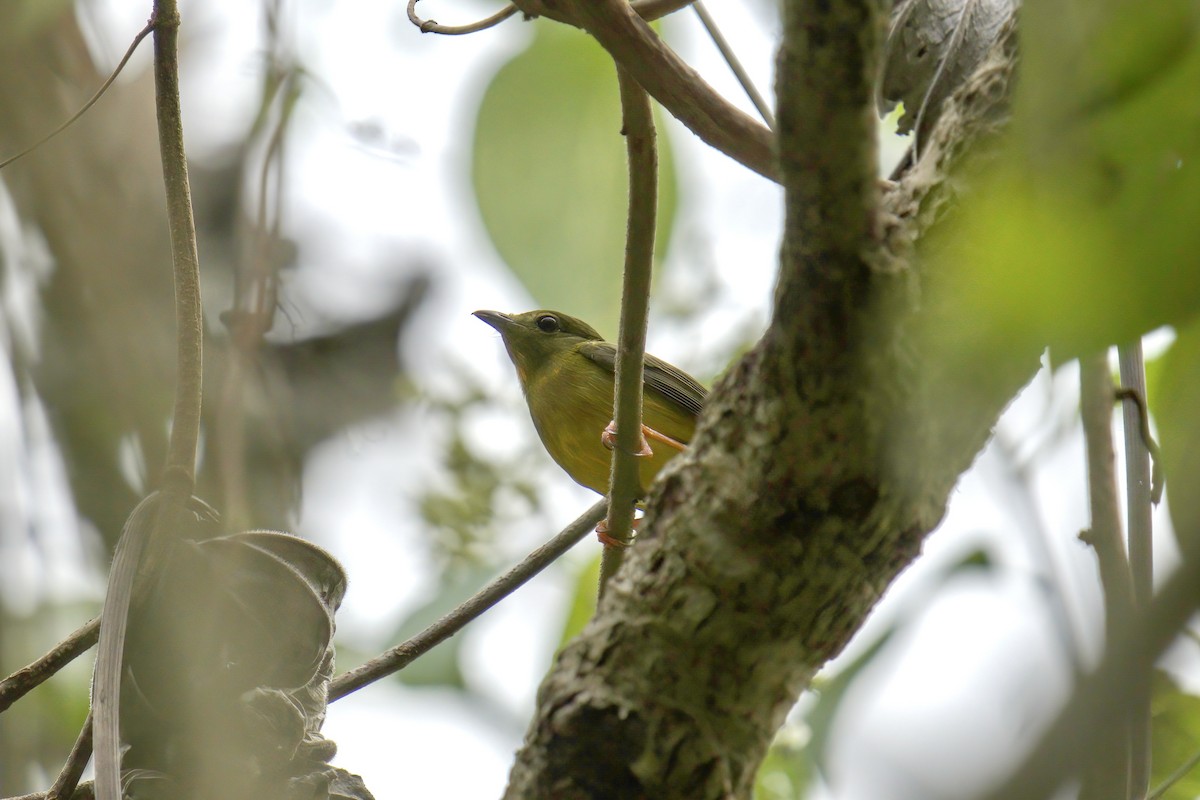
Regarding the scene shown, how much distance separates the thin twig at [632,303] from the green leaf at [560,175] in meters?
0.33

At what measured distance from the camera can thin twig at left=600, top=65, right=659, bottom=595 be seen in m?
2.07

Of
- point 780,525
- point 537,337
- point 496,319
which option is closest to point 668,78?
point 780,525

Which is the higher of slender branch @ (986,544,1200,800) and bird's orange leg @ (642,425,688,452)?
slender branch @ (986,544,1200,800)

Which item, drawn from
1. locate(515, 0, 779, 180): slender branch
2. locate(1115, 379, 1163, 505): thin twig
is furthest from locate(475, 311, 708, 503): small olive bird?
locate(1115, 379, 1163, 505): thin twig

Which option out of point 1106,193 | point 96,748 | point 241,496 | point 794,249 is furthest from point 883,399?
point 96,748

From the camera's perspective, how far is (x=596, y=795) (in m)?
1.50

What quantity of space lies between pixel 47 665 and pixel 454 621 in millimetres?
818

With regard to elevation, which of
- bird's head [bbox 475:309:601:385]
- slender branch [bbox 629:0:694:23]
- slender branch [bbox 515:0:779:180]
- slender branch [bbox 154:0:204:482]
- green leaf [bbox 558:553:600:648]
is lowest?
green leaf [bbox 558:553:600:648]

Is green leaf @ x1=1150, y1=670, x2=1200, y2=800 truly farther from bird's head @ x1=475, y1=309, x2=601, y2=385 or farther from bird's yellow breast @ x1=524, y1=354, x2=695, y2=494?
bird's head @ x1=475, y1=309, x2=601, y2=385

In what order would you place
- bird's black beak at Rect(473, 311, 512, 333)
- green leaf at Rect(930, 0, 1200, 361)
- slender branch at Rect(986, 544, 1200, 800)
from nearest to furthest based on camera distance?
slender branch at Rect(986, 544, 1200, 800) < green leaf at Rect(930, 0, 1200, 361) < bird's black beak at Rect(473, 311, 512, 333)

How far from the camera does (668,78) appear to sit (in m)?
1.92

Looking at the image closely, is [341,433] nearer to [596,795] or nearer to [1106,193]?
[596,795]

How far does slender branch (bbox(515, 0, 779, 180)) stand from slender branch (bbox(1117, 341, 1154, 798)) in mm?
671

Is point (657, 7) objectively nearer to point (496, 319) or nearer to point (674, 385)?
point (674, 385)
